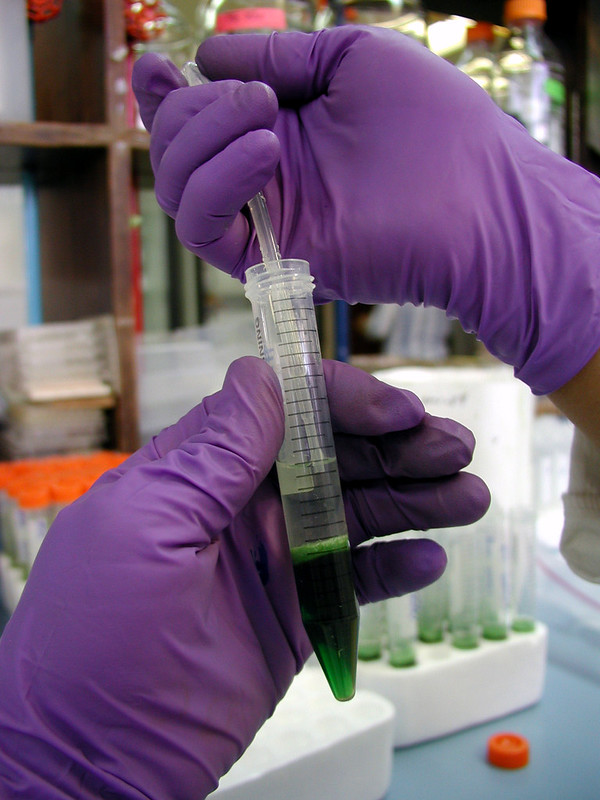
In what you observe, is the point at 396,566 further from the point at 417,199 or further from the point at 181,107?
the point at 181,107

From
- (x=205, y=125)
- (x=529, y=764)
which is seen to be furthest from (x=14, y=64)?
(x=529, y=764)

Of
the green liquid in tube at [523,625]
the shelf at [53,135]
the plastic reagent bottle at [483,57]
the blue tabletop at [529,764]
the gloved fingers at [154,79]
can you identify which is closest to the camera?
the gloved fingers at [154,79]

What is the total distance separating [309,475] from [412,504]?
17cm

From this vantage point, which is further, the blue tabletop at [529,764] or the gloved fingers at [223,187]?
the blue tabletop at [529,764]

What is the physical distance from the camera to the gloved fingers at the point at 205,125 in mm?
616

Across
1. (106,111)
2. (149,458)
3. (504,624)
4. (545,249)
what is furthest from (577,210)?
(106,111)

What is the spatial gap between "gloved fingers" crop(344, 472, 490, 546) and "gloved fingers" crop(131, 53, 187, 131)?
1.54 feet

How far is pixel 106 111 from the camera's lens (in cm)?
141

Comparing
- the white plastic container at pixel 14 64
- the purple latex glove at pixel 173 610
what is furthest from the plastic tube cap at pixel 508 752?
the white plastic container at pixel 14 64

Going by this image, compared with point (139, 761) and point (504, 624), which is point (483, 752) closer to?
point (504, 624)

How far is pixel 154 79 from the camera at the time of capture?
0.69 meters

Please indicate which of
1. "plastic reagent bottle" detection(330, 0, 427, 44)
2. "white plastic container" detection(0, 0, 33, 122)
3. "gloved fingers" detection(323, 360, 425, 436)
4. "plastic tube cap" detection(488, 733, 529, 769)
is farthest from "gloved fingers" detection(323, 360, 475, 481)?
"plastic reagent bottle" detection(330, 0, 427, 44)

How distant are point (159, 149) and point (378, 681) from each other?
75cm

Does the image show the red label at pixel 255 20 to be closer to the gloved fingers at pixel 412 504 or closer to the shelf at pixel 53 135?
the shelf at pixel 53 135
